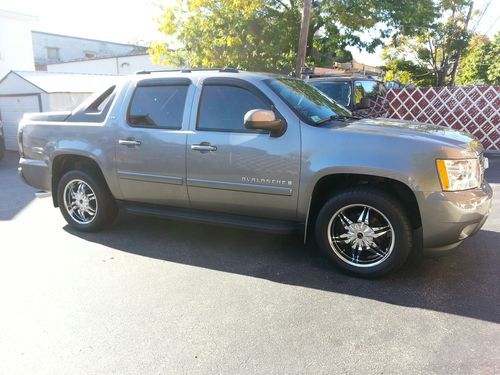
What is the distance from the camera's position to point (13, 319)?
3.18 m

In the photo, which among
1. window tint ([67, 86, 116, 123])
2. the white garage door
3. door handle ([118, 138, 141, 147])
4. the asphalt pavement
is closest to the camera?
the asphalt pavement

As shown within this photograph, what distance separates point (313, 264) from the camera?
4.09 metres

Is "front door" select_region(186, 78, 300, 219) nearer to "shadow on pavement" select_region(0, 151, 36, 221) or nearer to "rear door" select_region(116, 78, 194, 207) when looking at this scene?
Answer: "rear door" select_region(116, 78, 194, 207)

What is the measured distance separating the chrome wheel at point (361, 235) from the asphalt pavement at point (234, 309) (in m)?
0.21

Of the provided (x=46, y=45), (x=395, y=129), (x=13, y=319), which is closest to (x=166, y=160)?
(x=13, y=319)

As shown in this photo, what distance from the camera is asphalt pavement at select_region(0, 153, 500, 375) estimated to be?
8.74 feet

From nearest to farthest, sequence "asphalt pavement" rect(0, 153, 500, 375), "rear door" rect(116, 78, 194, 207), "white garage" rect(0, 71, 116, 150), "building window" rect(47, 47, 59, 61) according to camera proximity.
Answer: "asphalt pavement" rect(0, 153, 500, 375), "rear door" rect(116, 78, 194, 207), "white garage" rect(0, 71, 116, 150), "building window" rect(47, 47, 59, 61)

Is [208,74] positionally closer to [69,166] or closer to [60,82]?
[69,166]

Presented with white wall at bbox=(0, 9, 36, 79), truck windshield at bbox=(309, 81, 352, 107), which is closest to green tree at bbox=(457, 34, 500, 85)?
truck windshield at bbox=(309, 81, 352, 107)

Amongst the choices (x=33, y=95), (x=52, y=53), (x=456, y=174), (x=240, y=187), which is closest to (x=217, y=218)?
(x=240, y=187)

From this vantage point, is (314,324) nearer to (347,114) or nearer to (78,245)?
(347,114)

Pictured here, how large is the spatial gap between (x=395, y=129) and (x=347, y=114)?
0.91 metres

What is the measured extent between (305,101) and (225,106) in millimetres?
778

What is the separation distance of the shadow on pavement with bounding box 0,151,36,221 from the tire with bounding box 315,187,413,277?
175 inches
